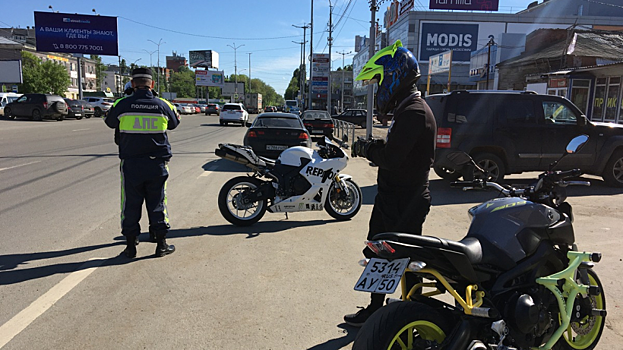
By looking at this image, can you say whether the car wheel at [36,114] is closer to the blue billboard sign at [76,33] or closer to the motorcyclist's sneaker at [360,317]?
the blue billboard sign at [76,33]

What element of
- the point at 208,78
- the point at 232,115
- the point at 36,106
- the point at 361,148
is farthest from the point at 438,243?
the point at 208,78

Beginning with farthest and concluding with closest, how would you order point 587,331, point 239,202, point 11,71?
point 11,71 → point 239,202 → point 587,331

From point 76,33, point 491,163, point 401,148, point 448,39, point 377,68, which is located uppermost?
point 448,39

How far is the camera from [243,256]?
5.14 m

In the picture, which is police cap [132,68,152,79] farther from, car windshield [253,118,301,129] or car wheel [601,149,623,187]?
car wheel [601,149,623,187]

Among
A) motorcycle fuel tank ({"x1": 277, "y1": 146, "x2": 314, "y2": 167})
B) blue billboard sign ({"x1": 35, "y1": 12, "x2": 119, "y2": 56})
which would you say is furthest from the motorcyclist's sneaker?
blue billboard sign ({"x1": 35, "y1": 12, "x2": 119, "y2": 56})

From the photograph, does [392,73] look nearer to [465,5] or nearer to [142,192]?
[142,192]

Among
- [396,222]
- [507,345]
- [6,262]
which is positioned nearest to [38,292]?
[6,262]

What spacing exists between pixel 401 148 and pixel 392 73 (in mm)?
615

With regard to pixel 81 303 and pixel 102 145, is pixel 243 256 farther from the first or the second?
pixel 102 145

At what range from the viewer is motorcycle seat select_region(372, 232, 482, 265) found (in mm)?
2465

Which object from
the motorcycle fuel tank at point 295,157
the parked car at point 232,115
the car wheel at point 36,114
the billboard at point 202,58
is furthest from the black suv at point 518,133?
the billboard at point 202,58

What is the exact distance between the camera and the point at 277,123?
12.5m

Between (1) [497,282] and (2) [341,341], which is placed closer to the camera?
(1) [497,282]
